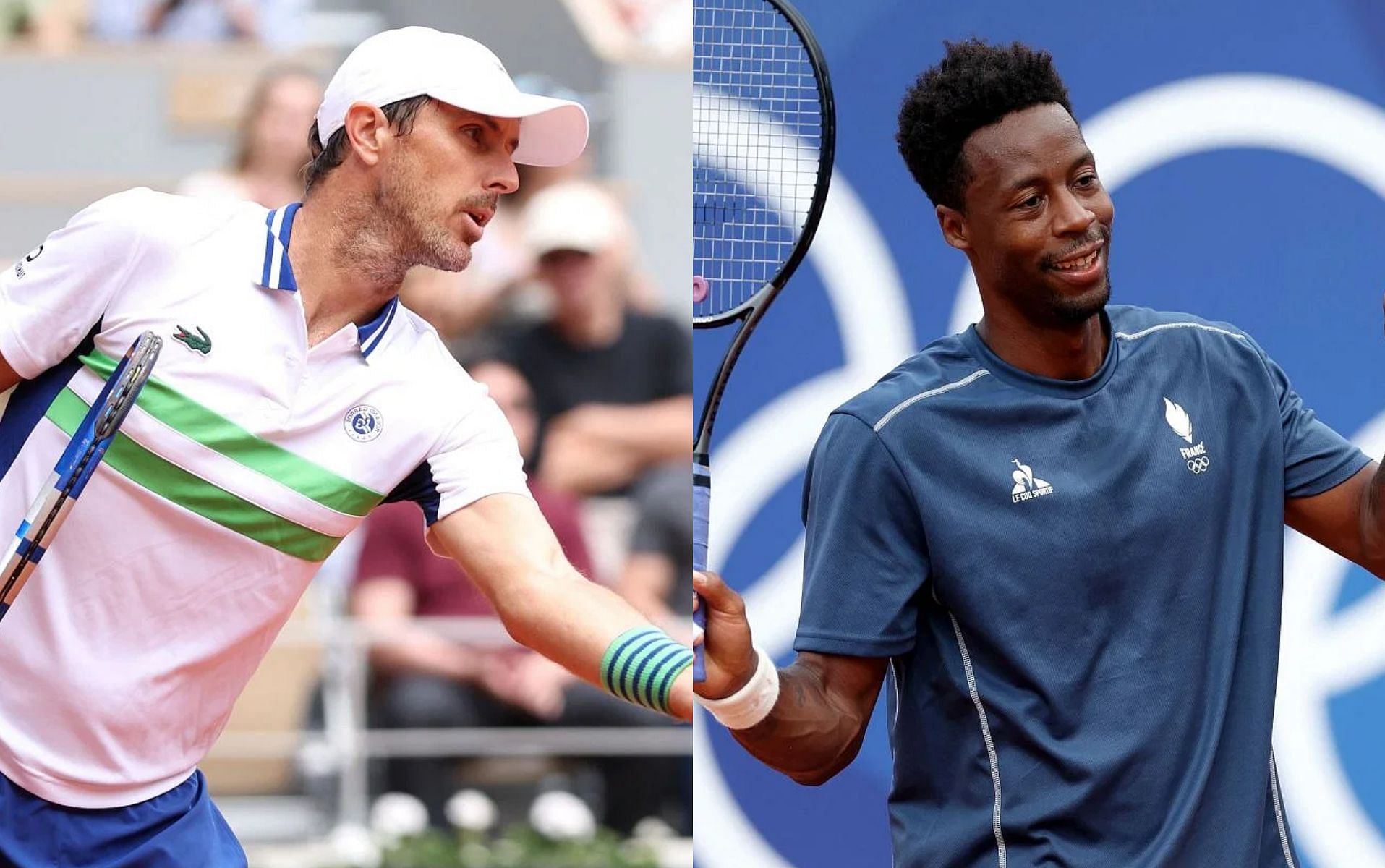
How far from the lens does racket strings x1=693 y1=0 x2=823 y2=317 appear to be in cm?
323

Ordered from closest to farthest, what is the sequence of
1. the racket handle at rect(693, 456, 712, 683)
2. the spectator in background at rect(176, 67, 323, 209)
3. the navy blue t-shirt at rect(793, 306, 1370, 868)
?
the racket handle at rect(693, 456, 712, 683) → the navy blue t-shirt at rect(793, 306, 1370, 868) → the spectator in background at rect(176, 67, 323, 209)

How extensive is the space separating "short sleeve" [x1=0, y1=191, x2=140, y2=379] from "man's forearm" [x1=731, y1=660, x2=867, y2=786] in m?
1.10

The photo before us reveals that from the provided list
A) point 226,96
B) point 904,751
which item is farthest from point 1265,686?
point 226,96

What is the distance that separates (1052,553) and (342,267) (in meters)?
1.13

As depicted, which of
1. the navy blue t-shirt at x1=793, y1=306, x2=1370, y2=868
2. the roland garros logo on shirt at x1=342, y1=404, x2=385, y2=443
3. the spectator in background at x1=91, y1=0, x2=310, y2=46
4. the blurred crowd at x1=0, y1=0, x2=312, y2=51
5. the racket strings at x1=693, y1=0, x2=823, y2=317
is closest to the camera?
the navy blue t-shirt at x1=793, y1=306, x2=1370, y2=868

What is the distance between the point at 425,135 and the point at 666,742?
3.96 m

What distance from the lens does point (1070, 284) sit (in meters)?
2.76

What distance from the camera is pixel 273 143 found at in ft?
23.0

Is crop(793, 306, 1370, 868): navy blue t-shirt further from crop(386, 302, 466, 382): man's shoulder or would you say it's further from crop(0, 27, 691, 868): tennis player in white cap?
crop(386, 302, 466, 382): man's shoulder

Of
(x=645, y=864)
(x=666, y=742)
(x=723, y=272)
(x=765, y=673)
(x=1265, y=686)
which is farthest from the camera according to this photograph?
(x=666, y=742)

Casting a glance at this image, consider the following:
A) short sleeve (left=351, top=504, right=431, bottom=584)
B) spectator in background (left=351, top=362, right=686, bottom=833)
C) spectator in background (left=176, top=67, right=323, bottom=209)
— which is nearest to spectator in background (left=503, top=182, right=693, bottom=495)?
spectator in background (left=351, top=362, right=686, bottom=833)

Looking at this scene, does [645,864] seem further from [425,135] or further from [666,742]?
[425,135]

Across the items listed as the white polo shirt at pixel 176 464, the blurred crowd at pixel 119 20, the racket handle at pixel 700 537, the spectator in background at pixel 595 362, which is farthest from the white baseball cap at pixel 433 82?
the blurred crowd at pixel 119 20

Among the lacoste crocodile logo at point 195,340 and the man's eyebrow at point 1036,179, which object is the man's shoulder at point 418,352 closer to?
the lacoste crocodile logo at point 195,340
